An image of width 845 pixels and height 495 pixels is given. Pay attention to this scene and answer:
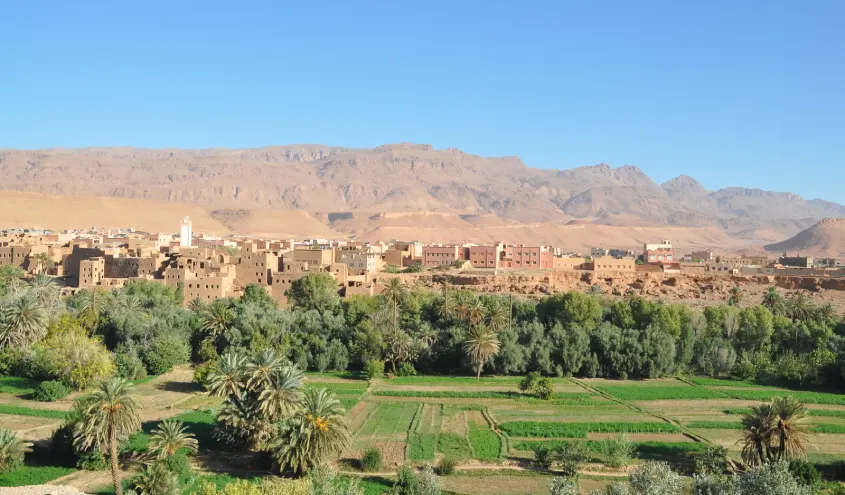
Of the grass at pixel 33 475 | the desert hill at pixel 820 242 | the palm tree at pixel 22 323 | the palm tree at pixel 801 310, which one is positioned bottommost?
the grass at pixel 33 475

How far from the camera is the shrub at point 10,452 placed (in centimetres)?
2572

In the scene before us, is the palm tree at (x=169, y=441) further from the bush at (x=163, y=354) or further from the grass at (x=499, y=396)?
the bush at (x=163, y=354)

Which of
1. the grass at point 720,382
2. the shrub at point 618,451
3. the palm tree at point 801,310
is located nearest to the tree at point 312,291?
the grass at point 720,382

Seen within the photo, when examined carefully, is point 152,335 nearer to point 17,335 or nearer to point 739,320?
point 17,335

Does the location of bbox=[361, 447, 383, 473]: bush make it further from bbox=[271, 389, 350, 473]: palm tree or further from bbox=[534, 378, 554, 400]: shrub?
bbox=[534, 378, 554, 400]: shrub

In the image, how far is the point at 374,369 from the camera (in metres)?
42.6

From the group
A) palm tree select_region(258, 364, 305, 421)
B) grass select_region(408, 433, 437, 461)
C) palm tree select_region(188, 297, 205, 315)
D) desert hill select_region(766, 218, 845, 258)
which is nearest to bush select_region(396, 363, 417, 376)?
grass select_region(408, 433, 437, 461)

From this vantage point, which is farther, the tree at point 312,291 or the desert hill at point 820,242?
the desert hill at point 820,242

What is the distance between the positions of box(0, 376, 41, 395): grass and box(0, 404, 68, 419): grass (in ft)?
9.66

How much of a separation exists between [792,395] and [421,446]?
2047 cm

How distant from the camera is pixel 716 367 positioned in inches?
1804

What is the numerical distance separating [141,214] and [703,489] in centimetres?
16391

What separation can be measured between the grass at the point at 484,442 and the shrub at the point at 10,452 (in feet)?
50.4

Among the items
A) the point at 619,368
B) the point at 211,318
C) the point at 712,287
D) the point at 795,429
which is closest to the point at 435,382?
the point at 619,368
